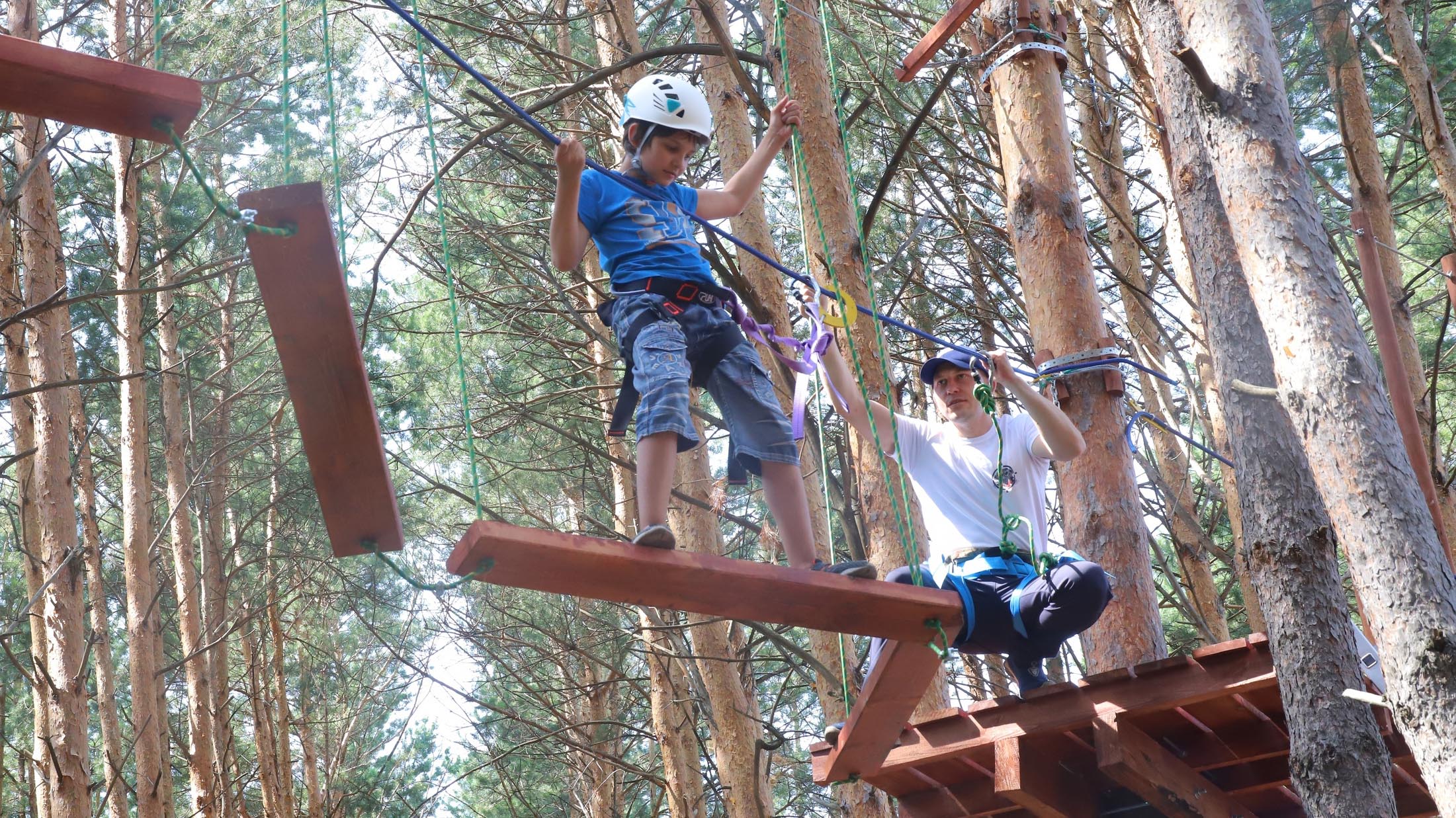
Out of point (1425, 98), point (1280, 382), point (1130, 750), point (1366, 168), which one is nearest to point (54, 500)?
point (1130, 750)

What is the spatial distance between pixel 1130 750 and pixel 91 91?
11.0 feet

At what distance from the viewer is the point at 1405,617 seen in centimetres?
337

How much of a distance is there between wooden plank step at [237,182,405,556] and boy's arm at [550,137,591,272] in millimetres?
643

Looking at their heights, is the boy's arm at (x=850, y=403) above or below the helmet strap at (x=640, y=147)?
below

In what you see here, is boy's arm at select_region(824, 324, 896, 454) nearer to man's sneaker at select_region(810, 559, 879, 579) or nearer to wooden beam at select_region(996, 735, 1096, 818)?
man's sneaker at select_region(810, 559, 879, 579)

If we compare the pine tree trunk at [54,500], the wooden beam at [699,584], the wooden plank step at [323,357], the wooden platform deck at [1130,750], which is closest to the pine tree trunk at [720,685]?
the pine tree trunk at [54,500]

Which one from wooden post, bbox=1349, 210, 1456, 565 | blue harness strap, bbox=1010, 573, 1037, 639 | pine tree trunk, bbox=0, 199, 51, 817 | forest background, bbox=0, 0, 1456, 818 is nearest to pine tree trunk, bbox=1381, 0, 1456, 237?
forest background, bbox=0, 0, 1456, 818

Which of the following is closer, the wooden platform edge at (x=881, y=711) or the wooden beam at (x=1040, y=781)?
the wooden platform edge at (x=881, y=711)

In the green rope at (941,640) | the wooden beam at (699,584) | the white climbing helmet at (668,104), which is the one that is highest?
the white climbing helmet at (668,104)

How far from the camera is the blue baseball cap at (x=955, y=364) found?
4184 millimetres

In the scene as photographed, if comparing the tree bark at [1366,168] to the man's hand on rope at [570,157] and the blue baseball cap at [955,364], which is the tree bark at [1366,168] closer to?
the blue baseball cap at [955,364]

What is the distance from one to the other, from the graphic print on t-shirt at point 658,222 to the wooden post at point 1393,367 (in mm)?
3481

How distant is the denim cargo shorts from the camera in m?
3.60

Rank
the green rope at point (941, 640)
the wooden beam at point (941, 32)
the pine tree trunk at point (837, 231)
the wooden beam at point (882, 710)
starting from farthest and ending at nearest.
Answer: the wooden beam at point (941, 32)
the pine tree trunk at point (837, 231)
the wooden beam at point (882, 710)
the green rope at point (941, 640)
